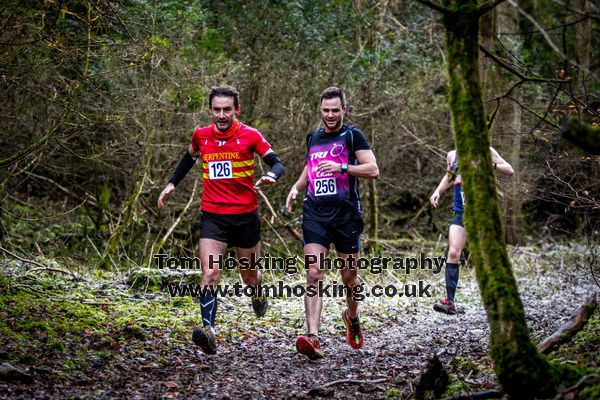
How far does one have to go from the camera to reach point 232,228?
630 centimetres

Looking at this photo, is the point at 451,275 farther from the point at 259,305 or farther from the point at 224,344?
the point at 224,344

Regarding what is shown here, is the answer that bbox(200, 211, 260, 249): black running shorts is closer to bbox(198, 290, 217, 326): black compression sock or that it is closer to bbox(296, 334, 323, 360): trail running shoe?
A: bbox(198, 290, 217, 326): black compression sock

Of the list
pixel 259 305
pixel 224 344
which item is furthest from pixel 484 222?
pixel 259 305

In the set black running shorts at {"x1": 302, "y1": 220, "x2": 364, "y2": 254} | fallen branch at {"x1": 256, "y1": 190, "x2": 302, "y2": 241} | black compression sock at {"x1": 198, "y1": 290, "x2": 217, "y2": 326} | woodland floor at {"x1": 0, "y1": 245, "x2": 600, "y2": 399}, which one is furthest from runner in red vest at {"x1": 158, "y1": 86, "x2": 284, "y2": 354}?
fallen branch at {"x1": 256, "y1": 190, "x2": 302, "y2": 241}

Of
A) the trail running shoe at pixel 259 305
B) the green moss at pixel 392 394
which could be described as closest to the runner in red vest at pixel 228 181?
the trail running shoe at pixel 259 305

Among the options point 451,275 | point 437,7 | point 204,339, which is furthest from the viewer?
point 451,275

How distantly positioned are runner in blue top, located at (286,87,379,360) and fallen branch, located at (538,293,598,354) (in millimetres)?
2031

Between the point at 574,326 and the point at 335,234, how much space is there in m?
2.30

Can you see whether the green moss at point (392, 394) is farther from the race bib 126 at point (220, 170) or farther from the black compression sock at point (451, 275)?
the black compression sock at point (451, 275)

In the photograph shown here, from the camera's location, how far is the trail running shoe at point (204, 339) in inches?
221

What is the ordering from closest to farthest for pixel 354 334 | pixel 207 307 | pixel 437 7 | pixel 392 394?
pixel 437 7
pixel 392 394
pixel 207 307
pixel 354 334

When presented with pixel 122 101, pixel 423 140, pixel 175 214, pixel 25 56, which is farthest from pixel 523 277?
pixel 25 56

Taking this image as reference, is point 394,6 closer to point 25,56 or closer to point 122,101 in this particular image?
point 122,101

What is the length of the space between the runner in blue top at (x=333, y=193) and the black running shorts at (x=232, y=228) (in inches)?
22.5
